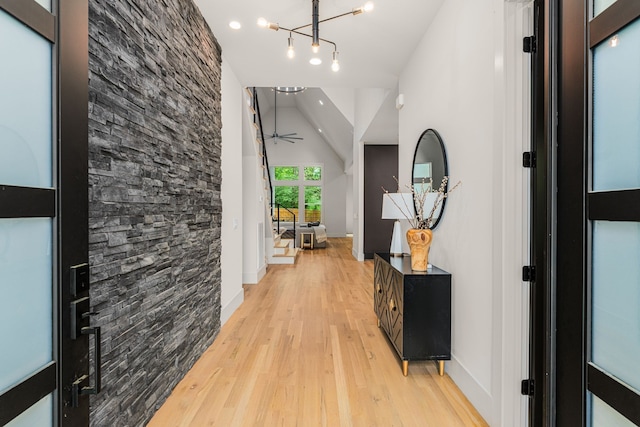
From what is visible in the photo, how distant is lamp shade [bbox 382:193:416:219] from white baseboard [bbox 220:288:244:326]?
6.57 ft

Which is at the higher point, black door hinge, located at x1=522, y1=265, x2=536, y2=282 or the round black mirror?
the round black mirror

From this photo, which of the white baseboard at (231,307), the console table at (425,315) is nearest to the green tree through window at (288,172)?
the white baseboard at (231,307)

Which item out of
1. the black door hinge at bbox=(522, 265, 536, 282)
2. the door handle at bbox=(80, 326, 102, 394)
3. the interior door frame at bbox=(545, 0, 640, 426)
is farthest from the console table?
the door handle at bbox=(80, 326, 102, 394)

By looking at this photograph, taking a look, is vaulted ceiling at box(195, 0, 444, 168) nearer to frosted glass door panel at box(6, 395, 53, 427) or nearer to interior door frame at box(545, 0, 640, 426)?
interior door frame at box(545, 0, 640, 426)

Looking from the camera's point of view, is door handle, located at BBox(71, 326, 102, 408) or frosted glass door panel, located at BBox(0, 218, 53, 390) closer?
frosted glass door panel, located at BBox(0, 218, 53, 390)

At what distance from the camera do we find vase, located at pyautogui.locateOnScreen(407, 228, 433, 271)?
8.21ft

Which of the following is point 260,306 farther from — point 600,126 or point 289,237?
point 289,237

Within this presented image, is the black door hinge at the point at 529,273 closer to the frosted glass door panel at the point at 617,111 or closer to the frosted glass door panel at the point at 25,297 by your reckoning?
the frosted glass door panel at the point at 617,111

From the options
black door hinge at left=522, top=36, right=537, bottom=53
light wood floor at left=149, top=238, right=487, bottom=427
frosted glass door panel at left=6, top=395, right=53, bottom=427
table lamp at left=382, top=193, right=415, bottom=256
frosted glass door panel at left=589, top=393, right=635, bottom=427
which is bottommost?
light wood floor at left=149, top=238, right=487, bottom=427

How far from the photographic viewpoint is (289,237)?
1019cm

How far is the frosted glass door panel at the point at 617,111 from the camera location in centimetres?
→ 79

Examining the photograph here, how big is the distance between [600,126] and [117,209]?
1.91 meters

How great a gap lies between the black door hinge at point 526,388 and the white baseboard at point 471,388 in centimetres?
22

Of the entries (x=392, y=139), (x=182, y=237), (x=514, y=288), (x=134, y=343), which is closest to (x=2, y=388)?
(x=134, y=343)
